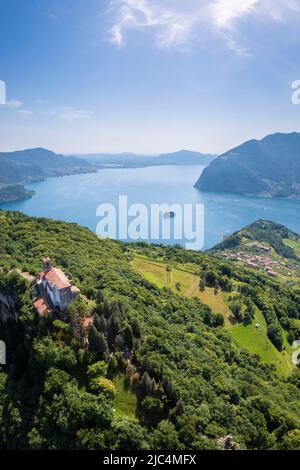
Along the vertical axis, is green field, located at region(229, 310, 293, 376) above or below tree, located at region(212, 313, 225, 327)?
below

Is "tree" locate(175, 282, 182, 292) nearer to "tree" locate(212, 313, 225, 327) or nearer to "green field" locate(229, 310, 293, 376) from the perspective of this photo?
"tree" locate(212, 313, 225, 327)

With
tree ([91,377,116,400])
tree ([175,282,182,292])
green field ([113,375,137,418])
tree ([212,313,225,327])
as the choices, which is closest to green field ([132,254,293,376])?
tree ([175,282,182,292])

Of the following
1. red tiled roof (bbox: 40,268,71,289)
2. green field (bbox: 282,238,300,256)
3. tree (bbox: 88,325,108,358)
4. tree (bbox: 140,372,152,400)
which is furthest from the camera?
green field (bbox: 282,238,300,256)

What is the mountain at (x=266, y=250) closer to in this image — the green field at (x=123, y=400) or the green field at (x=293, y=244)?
the green field at (x=293, y=244)

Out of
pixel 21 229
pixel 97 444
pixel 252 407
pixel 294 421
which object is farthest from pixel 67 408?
pixel 21 229

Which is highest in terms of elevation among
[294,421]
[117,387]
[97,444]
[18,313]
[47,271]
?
[47,271]

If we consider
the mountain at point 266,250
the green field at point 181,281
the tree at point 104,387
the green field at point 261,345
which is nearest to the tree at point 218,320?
the green field at point 181,281

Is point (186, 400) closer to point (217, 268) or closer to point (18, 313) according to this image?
point (18, 313)

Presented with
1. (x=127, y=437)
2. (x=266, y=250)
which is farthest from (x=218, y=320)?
(x=266, y=250)
